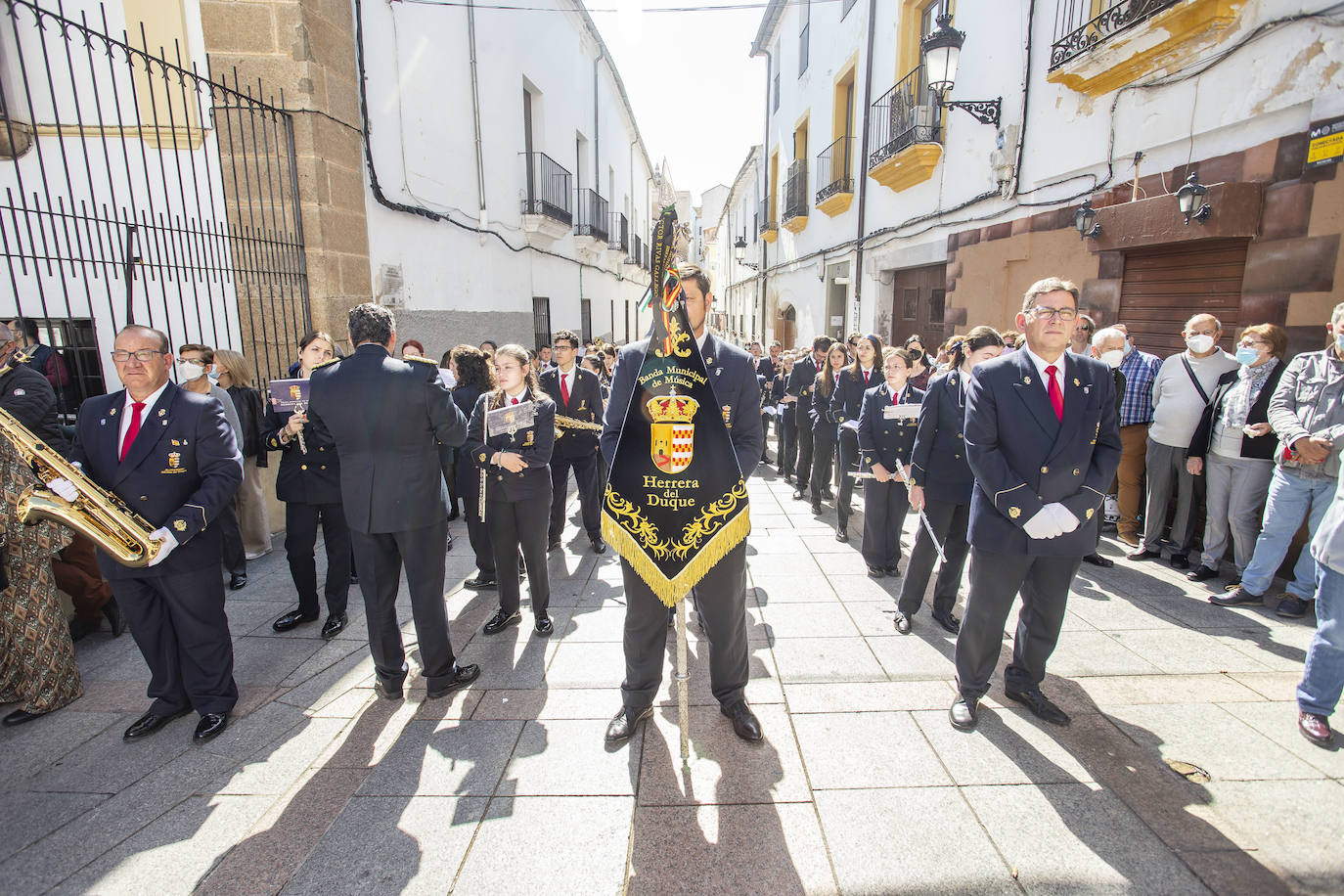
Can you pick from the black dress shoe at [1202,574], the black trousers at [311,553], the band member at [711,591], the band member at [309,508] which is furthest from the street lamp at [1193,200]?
the black trousers at [311,553]

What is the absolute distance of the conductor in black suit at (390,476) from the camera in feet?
9.86

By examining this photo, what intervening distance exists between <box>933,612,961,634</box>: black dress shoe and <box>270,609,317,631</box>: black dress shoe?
13.3 ft

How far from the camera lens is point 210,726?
2986 millimetres

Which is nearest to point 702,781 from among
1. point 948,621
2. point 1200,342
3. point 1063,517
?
point 1063,517

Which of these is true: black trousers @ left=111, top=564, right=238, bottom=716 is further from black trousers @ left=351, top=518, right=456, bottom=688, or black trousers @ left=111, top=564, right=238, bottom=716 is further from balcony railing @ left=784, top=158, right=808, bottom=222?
balcony railing @ left=784, top=158, right=808, bottom=222

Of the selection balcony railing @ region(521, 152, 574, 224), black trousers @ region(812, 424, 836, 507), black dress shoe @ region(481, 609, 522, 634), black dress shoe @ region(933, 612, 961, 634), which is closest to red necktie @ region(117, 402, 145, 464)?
black dress shoe @ region(481, 609, 522, 634)

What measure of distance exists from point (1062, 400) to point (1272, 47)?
150 inches

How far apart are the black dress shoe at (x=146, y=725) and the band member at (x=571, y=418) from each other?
274 cm

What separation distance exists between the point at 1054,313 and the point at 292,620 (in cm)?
466

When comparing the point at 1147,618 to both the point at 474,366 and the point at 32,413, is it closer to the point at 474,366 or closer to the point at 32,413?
the point at 474,366

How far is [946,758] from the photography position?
2699 millimetres

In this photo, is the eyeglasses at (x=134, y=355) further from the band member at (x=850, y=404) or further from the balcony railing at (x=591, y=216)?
the balcony railing at (x=591, y=216)

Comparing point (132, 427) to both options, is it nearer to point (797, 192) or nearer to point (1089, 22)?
point (1089, 22)

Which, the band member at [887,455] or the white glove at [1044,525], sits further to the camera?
the band member at [887,455]
